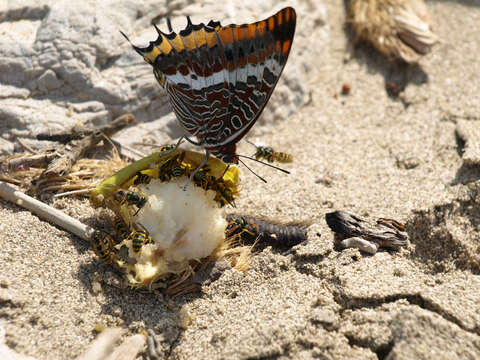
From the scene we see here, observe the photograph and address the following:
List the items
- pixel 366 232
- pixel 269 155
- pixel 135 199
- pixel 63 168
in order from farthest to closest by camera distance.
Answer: pixel 269 155 < pixel 63 168 < pixel 366 232 < pixel 135 199

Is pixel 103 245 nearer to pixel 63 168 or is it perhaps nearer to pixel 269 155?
pixel 63 168

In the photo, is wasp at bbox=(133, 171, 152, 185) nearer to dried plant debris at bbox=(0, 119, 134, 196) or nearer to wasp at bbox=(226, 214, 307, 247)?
dried plant debris at bbox=(0, 119, 134, 196)

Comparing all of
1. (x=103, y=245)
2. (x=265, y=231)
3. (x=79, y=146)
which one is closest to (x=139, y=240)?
(x=103, y=245)

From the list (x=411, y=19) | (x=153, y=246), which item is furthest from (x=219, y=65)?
(x=411, y=19)

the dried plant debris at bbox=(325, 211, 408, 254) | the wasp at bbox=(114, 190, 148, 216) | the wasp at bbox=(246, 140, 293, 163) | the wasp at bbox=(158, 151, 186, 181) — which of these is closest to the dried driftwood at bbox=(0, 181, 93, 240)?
the wasp at bbox=(114, 190, 148, 216)

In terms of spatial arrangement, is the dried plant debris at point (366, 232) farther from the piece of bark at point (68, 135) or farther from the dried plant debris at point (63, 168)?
the piece of bark at point (68, 135)

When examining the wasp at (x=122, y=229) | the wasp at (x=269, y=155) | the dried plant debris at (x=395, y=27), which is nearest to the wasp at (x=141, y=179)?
the wasp at (x=122, y=229)
